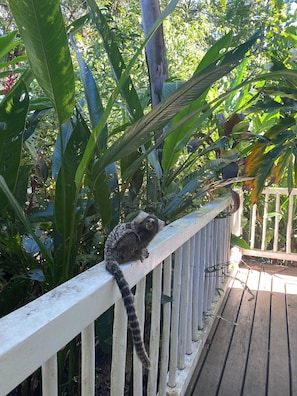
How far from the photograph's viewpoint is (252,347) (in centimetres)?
238

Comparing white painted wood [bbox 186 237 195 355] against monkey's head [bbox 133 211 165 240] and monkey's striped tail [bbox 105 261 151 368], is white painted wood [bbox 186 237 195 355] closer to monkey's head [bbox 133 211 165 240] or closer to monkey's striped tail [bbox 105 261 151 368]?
monkey's head [bbox 133 211 165 240]

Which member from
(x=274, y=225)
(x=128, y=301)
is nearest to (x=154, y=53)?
(x=128, y=301)

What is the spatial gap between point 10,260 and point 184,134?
38.0 inches

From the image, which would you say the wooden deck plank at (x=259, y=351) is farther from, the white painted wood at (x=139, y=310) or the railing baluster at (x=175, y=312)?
the white painted wood at (x=139, y=310)

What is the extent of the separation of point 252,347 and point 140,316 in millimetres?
1455

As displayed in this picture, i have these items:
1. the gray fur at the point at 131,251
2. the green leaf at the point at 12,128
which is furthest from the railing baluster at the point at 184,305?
the green leaf at the point at 12,128

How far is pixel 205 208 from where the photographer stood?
2.10 m

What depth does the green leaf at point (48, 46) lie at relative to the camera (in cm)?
90

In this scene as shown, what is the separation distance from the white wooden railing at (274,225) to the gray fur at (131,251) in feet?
9.99

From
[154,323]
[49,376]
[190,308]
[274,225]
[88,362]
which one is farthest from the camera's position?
[274,225]

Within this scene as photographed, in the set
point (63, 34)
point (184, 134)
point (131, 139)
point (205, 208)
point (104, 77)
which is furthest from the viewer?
point (104, 77)

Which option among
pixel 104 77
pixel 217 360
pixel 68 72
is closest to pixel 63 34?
pixel 68 72

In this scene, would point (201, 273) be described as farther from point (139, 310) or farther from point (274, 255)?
point (274, 255)

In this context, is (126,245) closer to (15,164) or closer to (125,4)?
(15,164)
